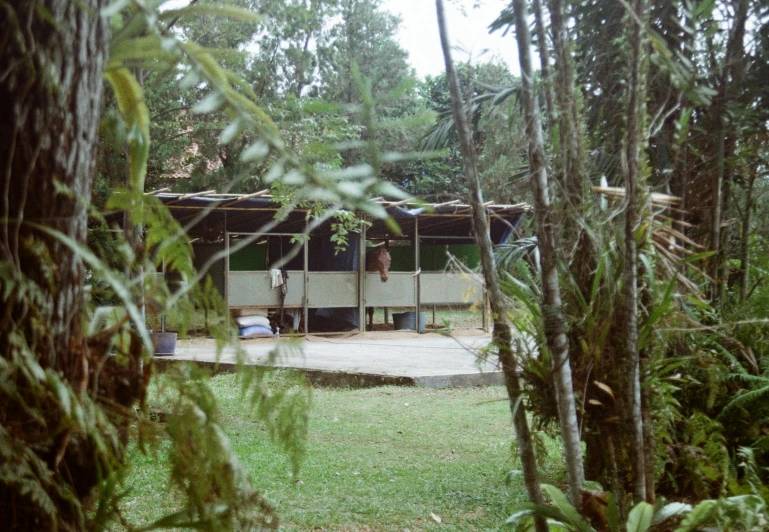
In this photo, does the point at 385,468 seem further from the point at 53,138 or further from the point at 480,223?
the point at 53,138

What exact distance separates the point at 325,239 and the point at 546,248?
15998 millimetres

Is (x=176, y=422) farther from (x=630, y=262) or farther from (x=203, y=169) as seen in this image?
(x=203, y=169)

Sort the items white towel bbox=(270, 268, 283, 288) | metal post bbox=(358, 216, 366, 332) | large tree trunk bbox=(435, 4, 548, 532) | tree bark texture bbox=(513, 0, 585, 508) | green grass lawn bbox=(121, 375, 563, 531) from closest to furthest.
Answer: large tree trunk bbox=(435, 4, 548, 532), tree bark texture bbox=(513, 0, 585, 508), green grass lawn bbox=(121, 375, 563, 531), white towel bbox=(270, 268, 283, 288), metal post bbox=(358, 216, 366, 332)

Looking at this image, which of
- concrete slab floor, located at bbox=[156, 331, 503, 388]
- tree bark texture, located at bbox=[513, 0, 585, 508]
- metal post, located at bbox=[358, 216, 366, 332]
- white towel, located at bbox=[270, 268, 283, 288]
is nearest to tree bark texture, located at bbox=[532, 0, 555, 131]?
tree bark texture, located at bbox=[513, 0, 585, 508]

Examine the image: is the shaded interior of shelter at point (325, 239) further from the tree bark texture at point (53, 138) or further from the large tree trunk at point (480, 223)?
the tree bark texture at point (53, 138)

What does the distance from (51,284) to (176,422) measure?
248mm

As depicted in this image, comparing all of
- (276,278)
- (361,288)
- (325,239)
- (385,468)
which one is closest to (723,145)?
(385,468)

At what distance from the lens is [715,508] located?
2746mm

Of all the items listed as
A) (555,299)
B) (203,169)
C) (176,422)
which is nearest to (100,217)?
(176,422)

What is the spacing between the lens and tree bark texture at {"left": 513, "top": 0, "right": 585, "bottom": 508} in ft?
8.24

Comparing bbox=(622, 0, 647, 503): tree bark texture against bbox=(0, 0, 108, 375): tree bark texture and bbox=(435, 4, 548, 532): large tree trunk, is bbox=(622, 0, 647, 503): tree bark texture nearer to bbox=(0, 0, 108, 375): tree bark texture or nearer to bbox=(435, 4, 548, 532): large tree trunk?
bbox=(435, 4, 548, 532): large tree trunk

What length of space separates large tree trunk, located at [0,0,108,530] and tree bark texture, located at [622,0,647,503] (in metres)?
1.83

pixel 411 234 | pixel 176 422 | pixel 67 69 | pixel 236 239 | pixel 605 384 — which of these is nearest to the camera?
pixel 67 69

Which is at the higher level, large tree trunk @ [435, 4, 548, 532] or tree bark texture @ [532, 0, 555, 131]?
tree bark texture @ [532, 0, 555, 131]
